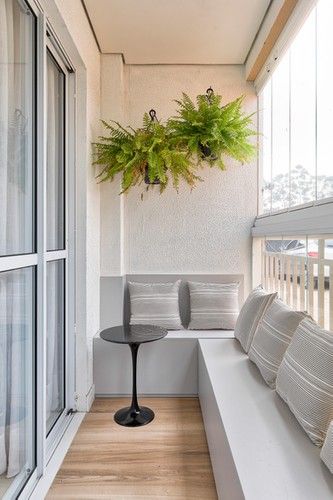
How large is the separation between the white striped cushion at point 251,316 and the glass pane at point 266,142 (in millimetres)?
893

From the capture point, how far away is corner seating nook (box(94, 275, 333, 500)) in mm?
1127

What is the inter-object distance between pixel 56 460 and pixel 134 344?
2.58 ft

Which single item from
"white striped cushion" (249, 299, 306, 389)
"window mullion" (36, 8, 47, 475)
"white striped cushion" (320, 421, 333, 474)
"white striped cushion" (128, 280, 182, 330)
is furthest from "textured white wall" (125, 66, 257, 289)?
"white striped cushion" (320, 421, 333, 474)

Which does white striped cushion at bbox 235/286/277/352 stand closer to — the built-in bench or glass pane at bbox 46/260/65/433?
the built-in bench

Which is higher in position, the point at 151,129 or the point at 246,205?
the point at 151,129

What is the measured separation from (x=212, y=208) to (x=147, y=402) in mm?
1772

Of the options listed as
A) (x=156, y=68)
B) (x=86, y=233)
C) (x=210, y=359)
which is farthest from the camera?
(x=156, y=68)

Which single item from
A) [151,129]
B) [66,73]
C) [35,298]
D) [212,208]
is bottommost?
[35,298]

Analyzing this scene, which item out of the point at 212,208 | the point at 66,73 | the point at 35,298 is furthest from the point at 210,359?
the point at 66,73

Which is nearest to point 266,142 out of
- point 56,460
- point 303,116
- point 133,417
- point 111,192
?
point 303,116

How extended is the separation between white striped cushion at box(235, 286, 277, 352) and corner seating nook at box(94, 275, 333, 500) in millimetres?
103

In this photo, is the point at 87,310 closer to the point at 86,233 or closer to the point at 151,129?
the point at 86,233

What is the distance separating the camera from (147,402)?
8.63 feet

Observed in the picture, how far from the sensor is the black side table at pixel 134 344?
2.28m
